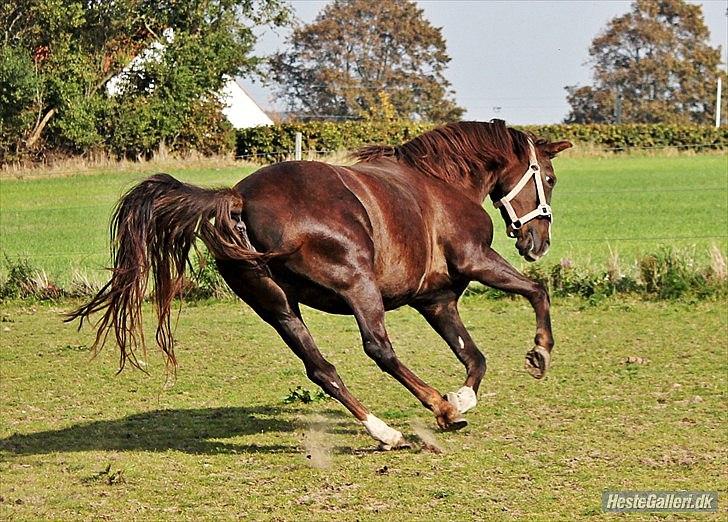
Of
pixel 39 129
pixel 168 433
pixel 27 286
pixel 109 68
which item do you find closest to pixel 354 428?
pixel 168 433

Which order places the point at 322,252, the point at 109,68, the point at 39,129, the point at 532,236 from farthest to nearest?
1. the point at 109,68
2. the point at 39,129
3. the point at 532,236
4. the point at 322,252

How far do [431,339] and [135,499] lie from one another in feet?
18.8

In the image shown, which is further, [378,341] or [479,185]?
[479,185]

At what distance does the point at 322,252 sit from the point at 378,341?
60cm

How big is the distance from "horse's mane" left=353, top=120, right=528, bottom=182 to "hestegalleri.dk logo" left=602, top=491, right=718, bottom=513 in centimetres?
265

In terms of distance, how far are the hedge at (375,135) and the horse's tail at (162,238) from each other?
2282 cm

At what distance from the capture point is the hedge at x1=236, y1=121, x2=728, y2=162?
35.9 metres

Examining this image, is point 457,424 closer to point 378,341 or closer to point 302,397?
point 378,341

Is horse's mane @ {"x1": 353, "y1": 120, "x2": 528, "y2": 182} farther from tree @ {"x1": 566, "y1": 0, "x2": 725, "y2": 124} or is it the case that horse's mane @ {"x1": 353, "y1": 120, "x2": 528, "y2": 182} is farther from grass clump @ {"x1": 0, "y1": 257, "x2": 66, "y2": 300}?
tree @ {"x1": 566, "y1": 0, "x2": 725, "y2": 124}

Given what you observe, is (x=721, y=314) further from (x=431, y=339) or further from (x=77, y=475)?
(x=77, y=475)

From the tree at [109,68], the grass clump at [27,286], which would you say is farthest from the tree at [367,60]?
the grass clump at [27,286]

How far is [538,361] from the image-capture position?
6.84 metres

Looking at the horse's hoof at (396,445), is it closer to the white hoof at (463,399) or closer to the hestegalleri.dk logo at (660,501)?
the white hoof at (463,399)

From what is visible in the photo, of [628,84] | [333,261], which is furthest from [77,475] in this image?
[628,84]
